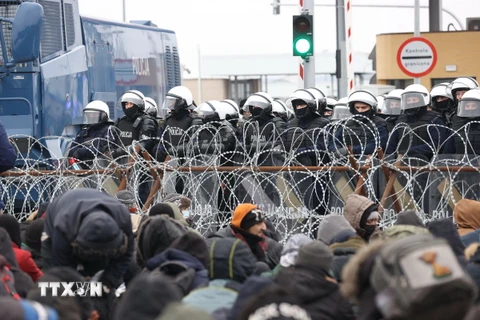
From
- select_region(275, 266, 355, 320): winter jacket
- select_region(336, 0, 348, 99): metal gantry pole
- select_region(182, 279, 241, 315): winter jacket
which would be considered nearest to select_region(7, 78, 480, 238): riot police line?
select_region(336, 0, 348, 99): metal gantry pole

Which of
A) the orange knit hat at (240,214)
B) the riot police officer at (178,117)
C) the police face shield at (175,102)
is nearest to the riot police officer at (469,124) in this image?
the riot police officer at (178,117)

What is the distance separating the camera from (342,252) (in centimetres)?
743

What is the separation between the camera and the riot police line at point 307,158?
11.6m

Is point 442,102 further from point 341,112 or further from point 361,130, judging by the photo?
point 361,130

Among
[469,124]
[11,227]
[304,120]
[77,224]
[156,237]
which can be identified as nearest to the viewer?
[77,224]

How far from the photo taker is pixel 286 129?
1346cm

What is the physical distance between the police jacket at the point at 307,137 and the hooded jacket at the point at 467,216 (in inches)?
112

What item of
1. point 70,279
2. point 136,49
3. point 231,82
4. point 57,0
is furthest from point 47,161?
point 231,82

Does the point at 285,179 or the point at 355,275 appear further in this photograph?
the point at 285,179

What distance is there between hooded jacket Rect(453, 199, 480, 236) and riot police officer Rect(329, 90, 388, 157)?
2.50 metres

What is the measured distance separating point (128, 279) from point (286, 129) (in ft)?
20.2

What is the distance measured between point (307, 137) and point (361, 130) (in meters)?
0.61

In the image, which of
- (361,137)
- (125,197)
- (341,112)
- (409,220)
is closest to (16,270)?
(409,220)

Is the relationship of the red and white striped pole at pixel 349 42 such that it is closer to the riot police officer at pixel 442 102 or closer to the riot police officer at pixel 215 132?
the riot police officer at pixel 442 102
